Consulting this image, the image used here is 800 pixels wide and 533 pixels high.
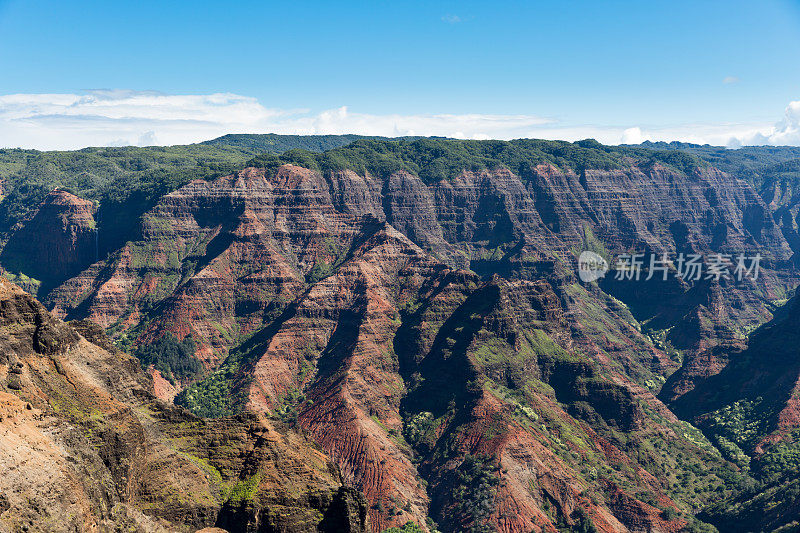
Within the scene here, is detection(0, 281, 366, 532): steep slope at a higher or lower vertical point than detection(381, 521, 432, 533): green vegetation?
higher

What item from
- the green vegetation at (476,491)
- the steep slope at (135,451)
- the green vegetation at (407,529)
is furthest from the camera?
the green vegetation at (476,491)

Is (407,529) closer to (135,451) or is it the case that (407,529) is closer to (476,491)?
(476,491)

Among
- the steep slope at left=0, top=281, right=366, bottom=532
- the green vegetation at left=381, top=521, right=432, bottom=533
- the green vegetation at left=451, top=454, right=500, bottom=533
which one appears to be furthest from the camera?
the green vegetation at left=451, top=454, right=500, bottom=533

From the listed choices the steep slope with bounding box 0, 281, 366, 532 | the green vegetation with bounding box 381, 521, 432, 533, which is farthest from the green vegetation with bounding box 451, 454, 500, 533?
the steep slope with bounding box 0, 281, 366, 532

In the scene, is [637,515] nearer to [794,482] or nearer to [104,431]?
[794,482]

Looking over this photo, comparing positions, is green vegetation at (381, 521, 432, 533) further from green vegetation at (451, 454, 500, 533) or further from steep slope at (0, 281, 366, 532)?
steep slope at (0, 281, 366, 532)

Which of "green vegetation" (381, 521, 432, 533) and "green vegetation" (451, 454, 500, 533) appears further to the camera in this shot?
"green vegetation" (451, 454, 500, 533)

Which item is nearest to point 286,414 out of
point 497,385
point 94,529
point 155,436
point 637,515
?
point 497,385

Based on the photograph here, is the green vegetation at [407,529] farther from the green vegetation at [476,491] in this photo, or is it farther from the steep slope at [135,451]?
the steep slope at [135,451]

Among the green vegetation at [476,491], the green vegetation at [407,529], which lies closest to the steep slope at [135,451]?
the green vegetation at [407,529]

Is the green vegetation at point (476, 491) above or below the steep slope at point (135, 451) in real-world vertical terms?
below
